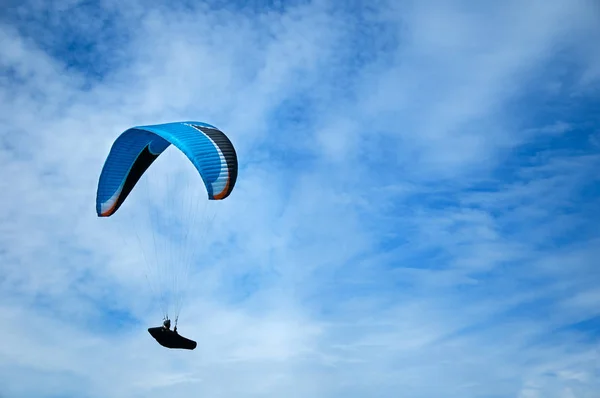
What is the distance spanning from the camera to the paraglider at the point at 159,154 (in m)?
26.8

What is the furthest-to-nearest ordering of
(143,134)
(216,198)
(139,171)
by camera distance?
(139,171) → (143,134) → (216,198)

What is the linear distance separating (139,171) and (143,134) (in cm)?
335

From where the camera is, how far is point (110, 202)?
32.1 m

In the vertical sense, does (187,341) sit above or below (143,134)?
below

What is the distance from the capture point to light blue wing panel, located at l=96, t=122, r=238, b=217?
26.8m

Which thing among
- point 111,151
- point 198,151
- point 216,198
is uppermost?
point 111,151

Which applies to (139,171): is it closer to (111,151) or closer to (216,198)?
(111,151)

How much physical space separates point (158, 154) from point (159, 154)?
99 mm

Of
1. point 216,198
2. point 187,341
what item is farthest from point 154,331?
point 216,198

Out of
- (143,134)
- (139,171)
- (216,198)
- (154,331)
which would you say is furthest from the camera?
(139,171)

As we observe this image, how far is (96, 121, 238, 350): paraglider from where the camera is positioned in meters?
26.8

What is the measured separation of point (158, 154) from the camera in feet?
110

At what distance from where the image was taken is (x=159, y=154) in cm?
3369

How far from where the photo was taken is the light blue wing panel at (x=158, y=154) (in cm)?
2677
